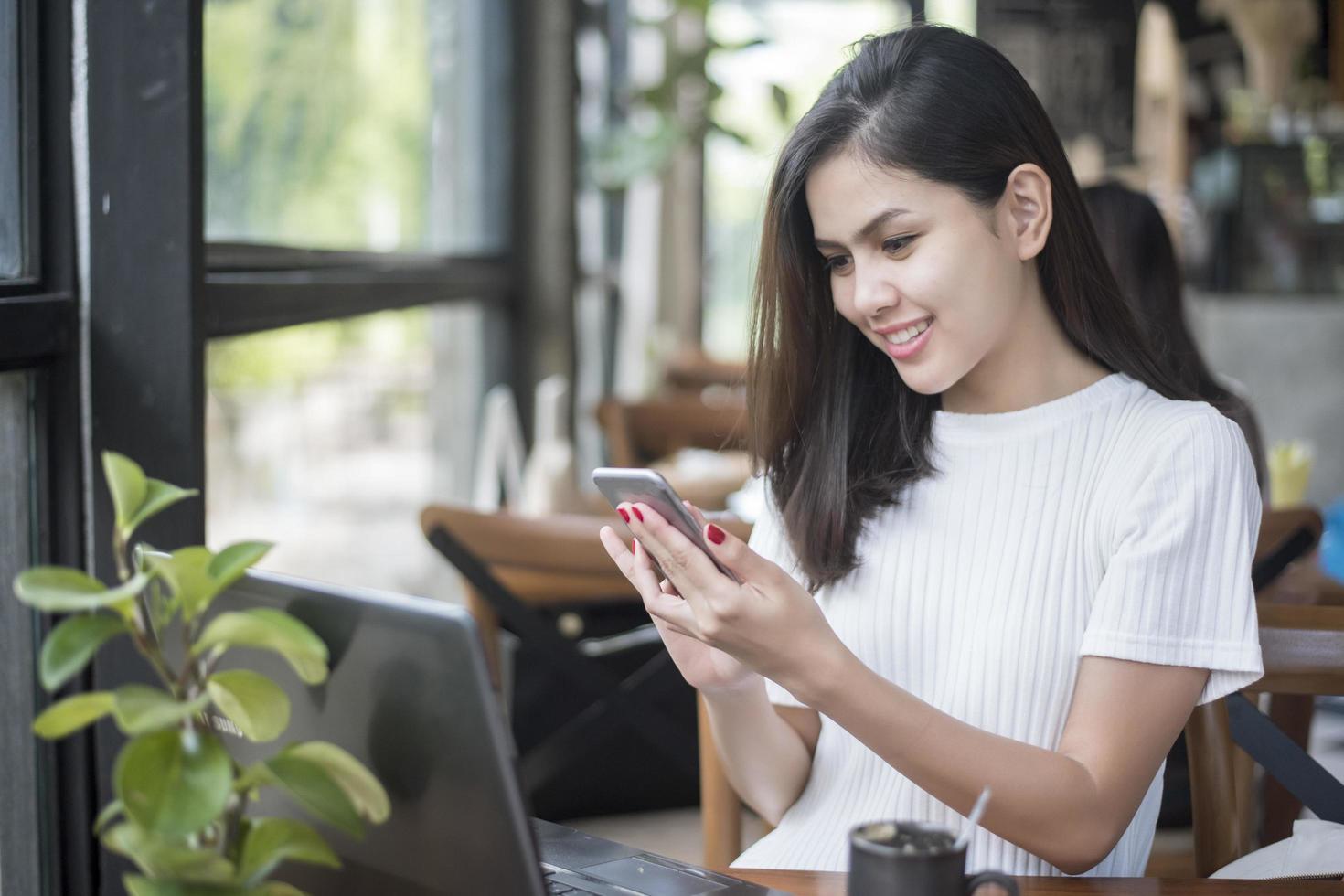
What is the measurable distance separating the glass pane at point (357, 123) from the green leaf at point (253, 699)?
3.98ft

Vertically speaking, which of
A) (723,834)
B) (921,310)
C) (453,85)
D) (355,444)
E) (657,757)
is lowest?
(657,757)

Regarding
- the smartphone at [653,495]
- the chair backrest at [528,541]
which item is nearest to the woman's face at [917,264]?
the smartphone at [653,495]

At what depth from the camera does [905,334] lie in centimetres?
134

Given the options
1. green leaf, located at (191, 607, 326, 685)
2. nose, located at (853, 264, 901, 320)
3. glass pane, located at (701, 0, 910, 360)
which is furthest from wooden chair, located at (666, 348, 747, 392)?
green leaf, located at (191, 607, 326, 685)

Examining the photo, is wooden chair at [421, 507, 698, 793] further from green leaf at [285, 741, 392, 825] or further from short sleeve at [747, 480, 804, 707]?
green leaf at [285, 741, 392, 825]

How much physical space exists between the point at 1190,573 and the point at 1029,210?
38 cm

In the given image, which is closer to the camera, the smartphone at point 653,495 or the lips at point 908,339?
the smartphone at point 653,495

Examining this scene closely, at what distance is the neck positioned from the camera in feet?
4.73

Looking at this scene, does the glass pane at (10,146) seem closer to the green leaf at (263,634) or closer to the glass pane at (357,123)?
the glass pane at (357,123)

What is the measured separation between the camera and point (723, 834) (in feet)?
5.60

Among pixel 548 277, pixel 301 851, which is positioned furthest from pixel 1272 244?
pixel 301 851

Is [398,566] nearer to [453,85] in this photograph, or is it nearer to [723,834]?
[453,85]

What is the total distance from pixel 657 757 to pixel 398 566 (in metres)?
0.85

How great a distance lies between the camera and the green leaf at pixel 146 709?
29.0 inches
